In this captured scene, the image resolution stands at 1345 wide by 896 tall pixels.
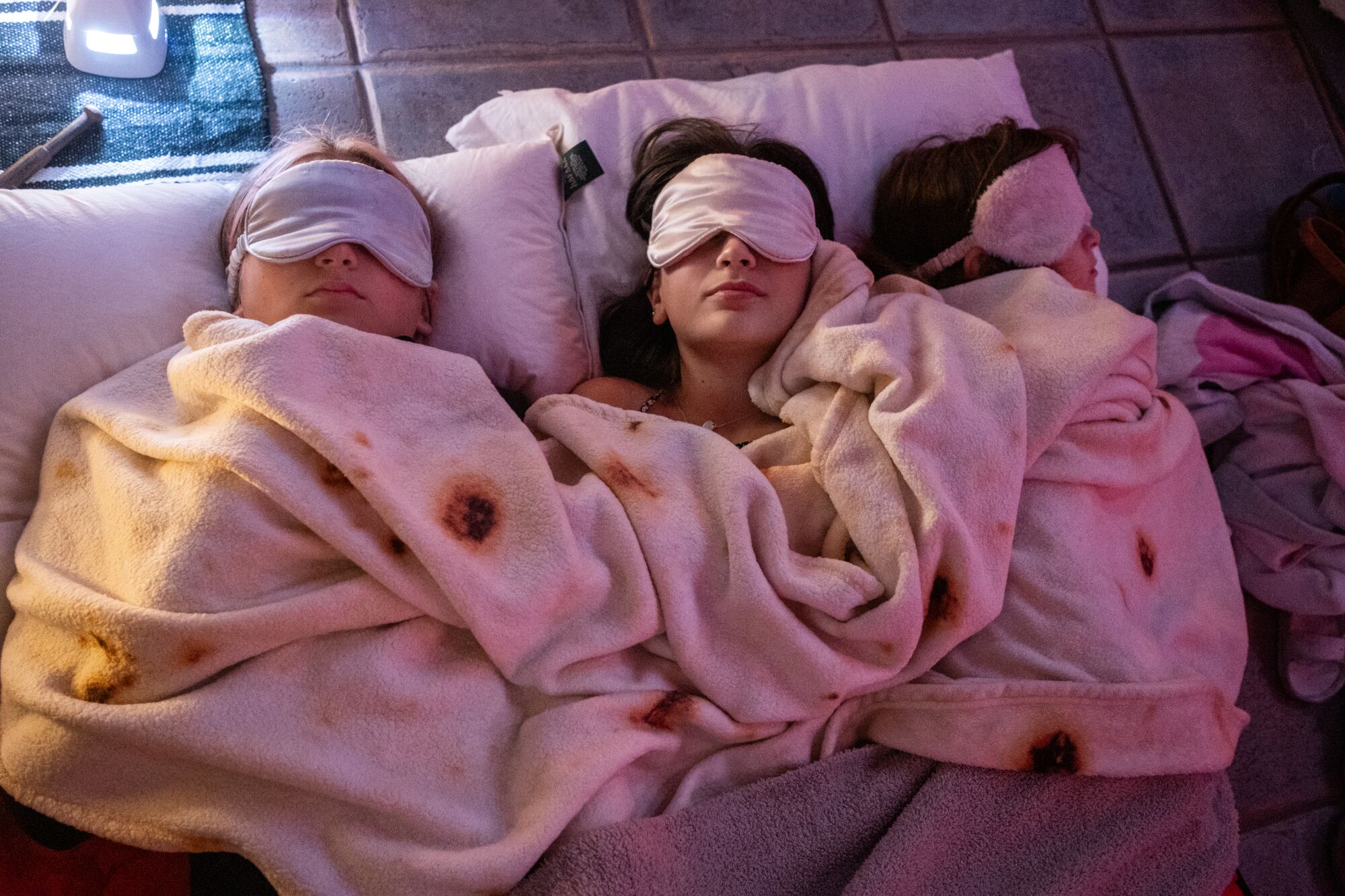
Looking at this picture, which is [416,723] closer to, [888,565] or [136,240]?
[888,565]

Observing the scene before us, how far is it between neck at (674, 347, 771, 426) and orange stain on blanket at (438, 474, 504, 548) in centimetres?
39

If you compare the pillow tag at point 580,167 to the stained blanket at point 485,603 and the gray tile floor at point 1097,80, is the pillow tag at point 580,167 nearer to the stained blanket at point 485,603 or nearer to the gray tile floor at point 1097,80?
the gray tile floor at point 1097,80

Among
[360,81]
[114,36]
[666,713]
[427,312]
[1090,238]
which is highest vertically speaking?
[114,36]

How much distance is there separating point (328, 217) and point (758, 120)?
647mm

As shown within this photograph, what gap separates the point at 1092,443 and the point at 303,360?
83 cm

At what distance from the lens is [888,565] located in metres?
0.85

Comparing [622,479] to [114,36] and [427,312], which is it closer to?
[427,312]

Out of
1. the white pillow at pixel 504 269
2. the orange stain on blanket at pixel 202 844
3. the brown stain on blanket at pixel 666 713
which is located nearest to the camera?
the orange stain on blanket at pixel 202 844

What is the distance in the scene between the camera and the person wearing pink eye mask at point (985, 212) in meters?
1.11

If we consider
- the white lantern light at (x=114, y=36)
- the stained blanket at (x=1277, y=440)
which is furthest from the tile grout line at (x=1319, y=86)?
the white lantern light at (x=114, y=36)

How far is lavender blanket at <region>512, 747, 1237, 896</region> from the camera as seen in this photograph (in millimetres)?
765

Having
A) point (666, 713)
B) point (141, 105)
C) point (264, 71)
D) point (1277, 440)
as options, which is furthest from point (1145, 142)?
point (141, 105)

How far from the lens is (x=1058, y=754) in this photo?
837 millimetres

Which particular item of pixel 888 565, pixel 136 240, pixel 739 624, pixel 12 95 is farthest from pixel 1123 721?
pixel 12 95
